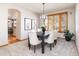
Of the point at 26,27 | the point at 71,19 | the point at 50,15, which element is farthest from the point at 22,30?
the point at 71,19

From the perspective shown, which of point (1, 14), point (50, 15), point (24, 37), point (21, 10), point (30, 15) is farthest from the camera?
point (50, 15)

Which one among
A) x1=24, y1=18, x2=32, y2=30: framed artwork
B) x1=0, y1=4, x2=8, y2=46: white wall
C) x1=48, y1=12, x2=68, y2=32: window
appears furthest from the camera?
x1=48, y1=12, x2=68, y2=32: window

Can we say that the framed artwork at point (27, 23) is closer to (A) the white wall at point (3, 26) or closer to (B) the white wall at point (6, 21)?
(B) the white wall at point (6, 21)

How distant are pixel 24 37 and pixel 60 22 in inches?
126

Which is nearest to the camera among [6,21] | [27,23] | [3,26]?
[3,26]

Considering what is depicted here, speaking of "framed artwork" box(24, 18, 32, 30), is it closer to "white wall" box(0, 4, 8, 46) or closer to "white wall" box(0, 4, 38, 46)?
"white wall" box(0, 4, 38, 46)

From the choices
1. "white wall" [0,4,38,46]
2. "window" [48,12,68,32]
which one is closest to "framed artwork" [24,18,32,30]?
"white wall" [0,4,38,46]

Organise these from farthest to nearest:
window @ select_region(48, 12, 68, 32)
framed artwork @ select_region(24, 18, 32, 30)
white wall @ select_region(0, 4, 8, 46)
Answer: window @ select_region(48, 12, 68, 32), framed artwork @ select_region(24, 18, 32, 30), white wall @ select_region(0, 4, 8, 46)

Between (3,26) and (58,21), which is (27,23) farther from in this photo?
(58,21)

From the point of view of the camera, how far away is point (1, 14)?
4453mm

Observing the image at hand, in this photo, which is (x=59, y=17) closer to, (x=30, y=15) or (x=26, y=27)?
(x=30, y=15)

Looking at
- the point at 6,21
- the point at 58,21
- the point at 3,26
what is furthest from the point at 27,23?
the point at 58,21

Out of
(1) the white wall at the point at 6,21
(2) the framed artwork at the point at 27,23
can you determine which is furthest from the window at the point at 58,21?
(1) the white wall at the point at 6,21

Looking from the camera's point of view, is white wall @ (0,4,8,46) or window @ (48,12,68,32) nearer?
white wall @ (0,4,8,46)
